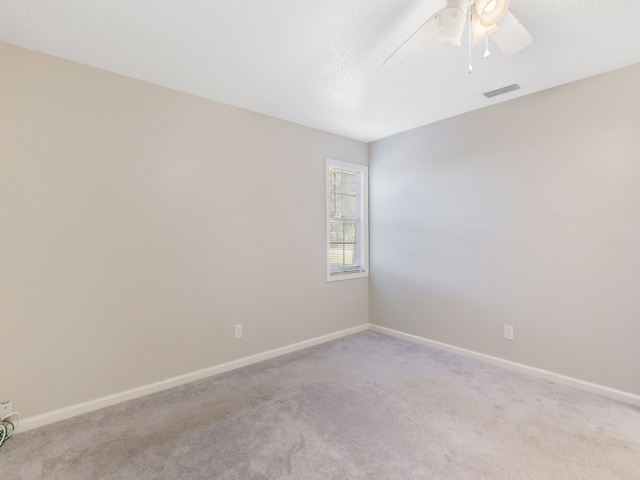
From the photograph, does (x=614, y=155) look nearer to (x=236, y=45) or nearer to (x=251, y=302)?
(x=236, y=45)

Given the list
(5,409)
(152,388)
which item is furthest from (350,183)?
(5,409)

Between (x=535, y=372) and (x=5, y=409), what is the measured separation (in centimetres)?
388

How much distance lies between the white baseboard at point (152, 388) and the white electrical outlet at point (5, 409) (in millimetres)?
102

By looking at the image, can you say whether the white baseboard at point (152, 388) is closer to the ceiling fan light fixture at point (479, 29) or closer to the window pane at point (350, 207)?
the window pane at point (350, 207)

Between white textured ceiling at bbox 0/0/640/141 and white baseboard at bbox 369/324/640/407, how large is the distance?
2390 millimetres

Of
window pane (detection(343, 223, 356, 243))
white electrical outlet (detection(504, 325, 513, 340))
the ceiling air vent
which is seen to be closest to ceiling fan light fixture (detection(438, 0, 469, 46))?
the ceiling air vent

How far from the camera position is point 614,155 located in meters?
2.40

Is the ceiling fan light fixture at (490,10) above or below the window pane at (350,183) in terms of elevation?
above

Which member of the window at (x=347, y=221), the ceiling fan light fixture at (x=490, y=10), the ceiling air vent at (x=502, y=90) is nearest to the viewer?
the ceiling fan light fixture at (x=490, y=10)

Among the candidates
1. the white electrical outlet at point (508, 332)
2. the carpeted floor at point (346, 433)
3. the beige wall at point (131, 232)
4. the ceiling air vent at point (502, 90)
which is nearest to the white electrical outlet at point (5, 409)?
the beige wall at point (131, 232)

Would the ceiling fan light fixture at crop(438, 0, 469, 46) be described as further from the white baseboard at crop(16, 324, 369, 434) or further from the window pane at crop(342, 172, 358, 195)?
the white baseboard at crop(16, 324, 369, 434)

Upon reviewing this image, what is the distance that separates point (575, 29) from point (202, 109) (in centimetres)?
269

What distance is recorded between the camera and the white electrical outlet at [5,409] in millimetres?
1957

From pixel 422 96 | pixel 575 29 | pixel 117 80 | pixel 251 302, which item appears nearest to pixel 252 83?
pixel 117 80
